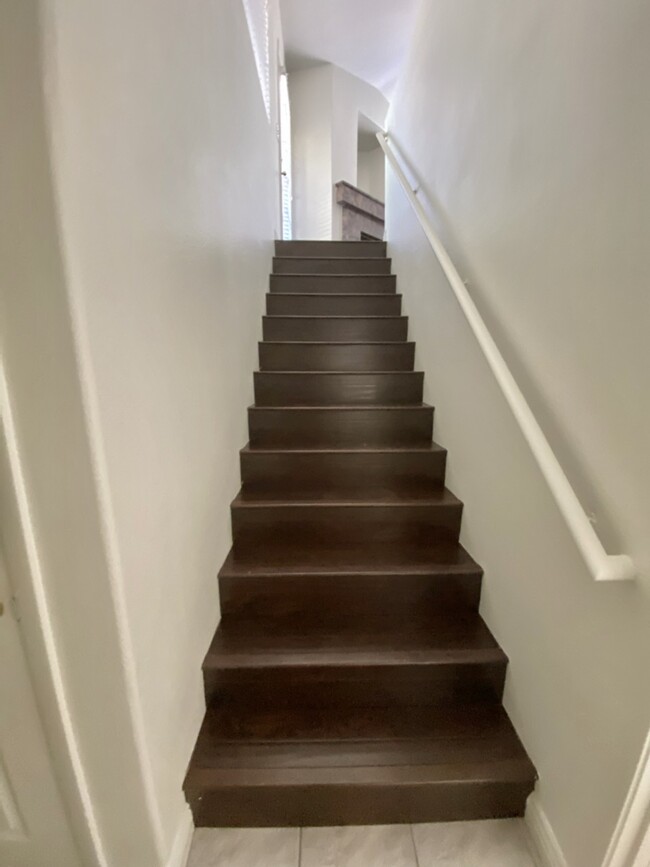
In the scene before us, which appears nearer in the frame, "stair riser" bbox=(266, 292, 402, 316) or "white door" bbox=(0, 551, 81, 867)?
"white door" bbox=(0, 551, 81, 867)

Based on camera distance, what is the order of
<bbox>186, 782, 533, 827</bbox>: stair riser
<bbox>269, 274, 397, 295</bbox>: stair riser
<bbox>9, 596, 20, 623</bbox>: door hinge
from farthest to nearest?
<bbox>269, 274, 397, 295</bbox>: stair riser, <bbox>186, 782, 533, 827</bbox>: stair riser, <bbox>9, 596, 20, 623</bbox>: door hinge

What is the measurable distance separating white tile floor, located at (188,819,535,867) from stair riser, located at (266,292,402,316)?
2456 millimetres

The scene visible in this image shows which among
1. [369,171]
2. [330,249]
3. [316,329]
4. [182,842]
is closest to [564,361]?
[182,842]

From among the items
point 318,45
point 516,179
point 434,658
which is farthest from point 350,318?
point 318,45

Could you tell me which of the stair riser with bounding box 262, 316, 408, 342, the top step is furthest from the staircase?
the top step

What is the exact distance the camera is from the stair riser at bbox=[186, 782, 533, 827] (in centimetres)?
108

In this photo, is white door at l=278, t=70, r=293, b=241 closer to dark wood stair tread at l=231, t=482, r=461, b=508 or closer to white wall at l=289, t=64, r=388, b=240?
white wall at l=289, t=64, r=388, b=240

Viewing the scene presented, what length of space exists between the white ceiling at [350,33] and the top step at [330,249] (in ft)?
9.20

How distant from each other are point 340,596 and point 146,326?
1.09 m

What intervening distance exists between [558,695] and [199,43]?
2067mm

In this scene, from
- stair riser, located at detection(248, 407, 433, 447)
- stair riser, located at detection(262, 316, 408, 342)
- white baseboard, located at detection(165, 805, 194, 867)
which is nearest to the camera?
white baseboard, located at detection(165, 805, 194, 867)

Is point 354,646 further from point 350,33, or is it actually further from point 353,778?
point 350,33

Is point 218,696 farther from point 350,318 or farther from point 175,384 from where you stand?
point 350,318

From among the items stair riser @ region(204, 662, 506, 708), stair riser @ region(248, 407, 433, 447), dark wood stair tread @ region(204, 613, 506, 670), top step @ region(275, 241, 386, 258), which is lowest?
stair riser @ region(204, 662, 506, 708)
